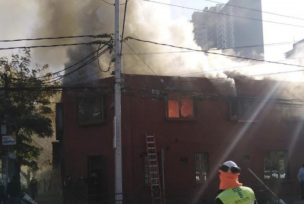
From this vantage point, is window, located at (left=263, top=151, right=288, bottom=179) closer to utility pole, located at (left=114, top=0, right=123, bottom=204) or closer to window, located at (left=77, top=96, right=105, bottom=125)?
window, located at (left=77, top=96, right=105, bottom=125)

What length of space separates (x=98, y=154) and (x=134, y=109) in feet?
7.95

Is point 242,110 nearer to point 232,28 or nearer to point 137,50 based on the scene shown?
point 137,50

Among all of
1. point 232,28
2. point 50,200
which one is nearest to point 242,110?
point 50,200

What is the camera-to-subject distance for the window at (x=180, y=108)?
17.9m

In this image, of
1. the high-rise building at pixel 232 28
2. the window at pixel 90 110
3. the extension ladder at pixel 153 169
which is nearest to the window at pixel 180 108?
the extension ladder at pixel 153 169

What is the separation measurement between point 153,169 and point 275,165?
6616 millimetres

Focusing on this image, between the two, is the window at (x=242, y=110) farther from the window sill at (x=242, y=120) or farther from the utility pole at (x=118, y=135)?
the utility pole at (x=118, y=135)

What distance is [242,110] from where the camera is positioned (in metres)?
19.4

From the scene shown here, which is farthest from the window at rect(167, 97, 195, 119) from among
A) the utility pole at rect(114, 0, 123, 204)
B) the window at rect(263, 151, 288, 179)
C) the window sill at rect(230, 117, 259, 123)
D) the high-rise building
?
the high-rise building

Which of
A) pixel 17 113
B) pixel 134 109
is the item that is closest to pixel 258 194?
pixel 134 109

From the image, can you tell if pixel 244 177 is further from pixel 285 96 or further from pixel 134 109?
pixel 134 109

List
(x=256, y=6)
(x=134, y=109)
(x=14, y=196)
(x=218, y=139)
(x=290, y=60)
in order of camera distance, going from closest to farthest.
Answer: (x=14, y=196)
(x=134, y=109)
(x=218, y=139)
(x=290, y=60)
(x=256, y=6)

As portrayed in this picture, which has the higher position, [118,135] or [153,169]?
[118,135]

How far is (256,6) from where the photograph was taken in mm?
35531
